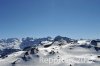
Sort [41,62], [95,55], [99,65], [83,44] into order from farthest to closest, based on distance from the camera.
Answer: [83,44] → [95,55] → [41,62] → [99,65]

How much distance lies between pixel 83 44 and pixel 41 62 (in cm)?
4065

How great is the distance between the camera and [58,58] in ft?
380

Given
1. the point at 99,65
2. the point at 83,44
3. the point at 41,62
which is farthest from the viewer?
the point at 83,44

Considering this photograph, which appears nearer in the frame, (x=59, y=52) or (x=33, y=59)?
(x=33, y=59)

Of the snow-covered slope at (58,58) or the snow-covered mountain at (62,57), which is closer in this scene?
the snow-covered slope at (58,58)

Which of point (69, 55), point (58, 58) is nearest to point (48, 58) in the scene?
point (58, 58)

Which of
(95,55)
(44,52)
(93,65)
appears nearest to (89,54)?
(95,55)

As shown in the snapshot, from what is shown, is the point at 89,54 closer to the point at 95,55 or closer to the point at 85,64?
the point at 95,55

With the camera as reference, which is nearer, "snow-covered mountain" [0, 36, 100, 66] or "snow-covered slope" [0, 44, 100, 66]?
"snow-covered slope" [0, 44, 100, 66]

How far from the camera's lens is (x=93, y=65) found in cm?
10350

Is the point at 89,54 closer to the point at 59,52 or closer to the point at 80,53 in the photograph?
the point at 80,53

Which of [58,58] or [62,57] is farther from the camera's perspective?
[62,57]

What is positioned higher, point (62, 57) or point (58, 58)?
point (62, 57)

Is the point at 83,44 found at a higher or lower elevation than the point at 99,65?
higher
